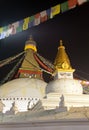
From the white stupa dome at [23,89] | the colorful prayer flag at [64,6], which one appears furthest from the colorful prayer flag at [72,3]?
the white stupa dome at [23,89]

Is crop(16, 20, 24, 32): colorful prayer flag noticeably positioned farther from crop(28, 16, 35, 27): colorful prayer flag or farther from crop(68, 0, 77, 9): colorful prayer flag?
crop(68, 0, 77, 9): colorful prayer flag

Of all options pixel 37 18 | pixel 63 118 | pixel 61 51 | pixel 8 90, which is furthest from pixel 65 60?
pixel 63 118

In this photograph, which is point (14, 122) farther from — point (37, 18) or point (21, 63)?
point (21, 63)

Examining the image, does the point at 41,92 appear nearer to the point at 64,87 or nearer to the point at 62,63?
the point at 62,63

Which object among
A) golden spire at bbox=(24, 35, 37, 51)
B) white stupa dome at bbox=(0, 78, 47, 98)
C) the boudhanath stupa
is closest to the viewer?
the boudhanath stupa

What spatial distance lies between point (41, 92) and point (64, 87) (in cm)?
461

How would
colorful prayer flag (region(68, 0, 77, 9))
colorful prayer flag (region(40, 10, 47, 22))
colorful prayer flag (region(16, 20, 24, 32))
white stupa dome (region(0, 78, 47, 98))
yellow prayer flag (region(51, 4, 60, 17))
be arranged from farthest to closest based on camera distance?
white stupa dome (region(0, 78, 47, 98)) < colorful prayer flag (region(16, 20, 24, 32)) < colorful prayer flag (region(40, 10, 47, 22)) < yellow prayer flag (region(51, 4, 60, 17)) < colorful prayer flag (region(68, 0, 77, 9))

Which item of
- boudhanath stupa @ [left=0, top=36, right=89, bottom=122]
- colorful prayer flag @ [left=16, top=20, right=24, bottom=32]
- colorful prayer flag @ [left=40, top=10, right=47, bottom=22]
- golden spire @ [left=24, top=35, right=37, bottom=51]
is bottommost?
boudhanath stupa @ [left=0, top=36, right=89, bottom=122]

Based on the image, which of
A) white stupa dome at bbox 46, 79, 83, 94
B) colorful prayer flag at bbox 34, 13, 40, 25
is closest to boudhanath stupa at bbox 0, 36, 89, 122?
white stupa dome at bbox 46, 79, 83, 94

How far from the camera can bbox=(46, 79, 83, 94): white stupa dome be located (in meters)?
17.8

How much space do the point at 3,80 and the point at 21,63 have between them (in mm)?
2907

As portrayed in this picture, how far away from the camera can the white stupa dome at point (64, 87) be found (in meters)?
17.8

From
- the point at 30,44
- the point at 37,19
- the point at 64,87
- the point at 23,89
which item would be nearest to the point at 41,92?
Result: the point at 23,89

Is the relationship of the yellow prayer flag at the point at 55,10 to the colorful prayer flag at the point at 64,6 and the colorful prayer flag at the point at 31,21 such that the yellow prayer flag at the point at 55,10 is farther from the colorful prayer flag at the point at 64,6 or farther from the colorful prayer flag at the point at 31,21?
the colorful prayer flag at the point at 31,21
